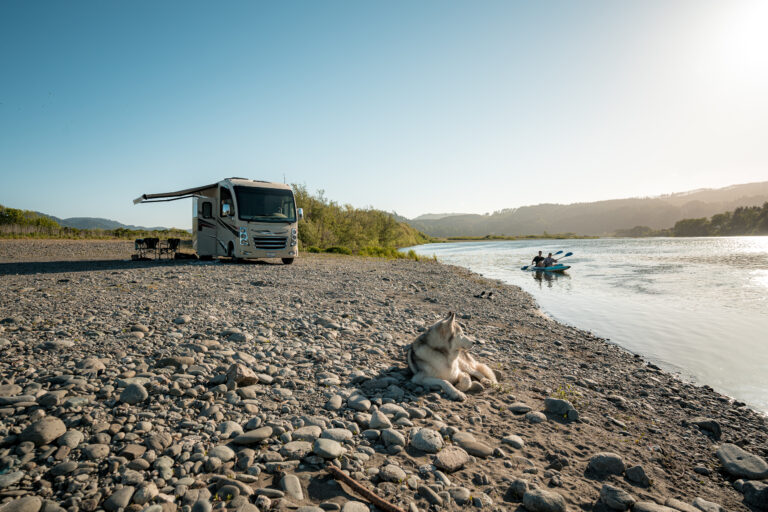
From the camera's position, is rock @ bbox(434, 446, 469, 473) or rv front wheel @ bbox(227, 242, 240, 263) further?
rv front wheel @ bbox(227, 242, 240, 263)

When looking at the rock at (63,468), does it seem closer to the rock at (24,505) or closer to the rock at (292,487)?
the rock at (24,505)

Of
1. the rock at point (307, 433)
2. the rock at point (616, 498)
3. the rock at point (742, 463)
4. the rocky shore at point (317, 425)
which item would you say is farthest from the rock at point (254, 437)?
the rock at point (742, 463)

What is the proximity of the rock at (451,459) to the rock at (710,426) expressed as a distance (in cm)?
381

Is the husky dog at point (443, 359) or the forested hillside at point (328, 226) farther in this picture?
the forested hillside at point (328, 226)

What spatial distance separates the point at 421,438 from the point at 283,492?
140cm

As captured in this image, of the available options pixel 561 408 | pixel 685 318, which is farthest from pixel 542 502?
pixel 685 318

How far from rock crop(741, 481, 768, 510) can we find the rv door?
66.4 feet

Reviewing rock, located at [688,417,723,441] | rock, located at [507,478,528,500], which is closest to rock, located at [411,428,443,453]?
rock, located at [507,478,528,500]

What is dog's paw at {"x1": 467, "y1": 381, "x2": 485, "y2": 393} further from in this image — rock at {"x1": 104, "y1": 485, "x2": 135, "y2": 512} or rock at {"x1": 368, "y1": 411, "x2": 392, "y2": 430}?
rock at {"x1": 104, "y1": 485, "x2": 135, "y2": 512}

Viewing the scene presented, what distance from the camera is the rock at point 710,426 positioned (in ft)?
14.9

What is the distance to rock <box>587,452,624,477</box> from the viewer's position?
3.34m

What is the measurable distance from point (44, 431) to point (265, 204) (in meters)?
15.4

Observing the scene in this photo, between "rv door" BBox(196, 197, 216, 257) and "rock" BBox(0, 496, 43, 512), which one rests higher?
"rv door" BBox(196, 197, 216, 257)

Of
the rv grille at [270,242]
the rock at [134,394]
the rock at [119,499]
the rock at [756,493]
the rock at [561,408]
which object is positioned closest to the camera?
the rock at [119,499]
